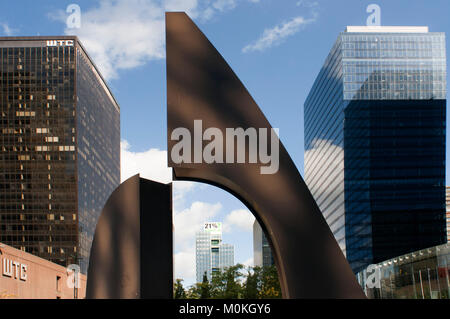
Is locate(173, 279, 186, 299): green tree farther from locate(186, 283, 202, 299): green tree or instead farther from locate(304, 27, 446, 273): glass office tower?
locate(304, 27, 446, 273): glass office tower

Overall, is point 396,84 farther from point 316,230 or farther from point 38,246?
point 316,230

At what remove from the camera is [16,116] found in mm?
106438

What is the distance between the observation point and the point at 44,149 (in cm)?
10556

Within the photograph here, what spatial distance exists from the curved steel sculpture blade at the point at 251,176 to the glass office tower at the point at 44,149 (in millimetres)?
95255

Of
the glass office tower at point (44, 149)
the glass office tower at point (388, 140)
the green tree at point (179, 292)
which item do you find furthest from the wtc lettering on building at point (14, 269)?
the glass office tower at point (44, 149)

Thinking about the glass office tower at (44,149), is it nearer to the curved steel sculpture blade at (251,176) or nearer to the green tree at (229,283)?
the green tree at (229,283)

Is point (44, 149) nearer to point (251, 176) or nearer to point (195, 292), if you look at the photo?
point (195, 292)

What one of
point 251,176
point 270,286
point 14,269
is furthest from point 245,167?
point 270,286

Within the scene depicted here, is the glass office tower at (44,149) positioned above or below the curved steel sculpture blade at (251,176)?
above

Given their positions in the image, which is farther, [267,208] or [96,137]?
[96,137]

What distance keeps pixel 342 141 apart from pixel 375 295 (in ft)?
111

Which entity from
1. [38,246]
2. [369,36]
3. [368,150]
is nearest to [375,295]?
[368,150]

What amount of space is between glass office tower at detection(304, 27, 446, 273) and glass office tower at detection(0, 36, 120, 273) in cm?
4862

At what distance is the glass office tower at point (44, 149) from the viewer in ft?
340
